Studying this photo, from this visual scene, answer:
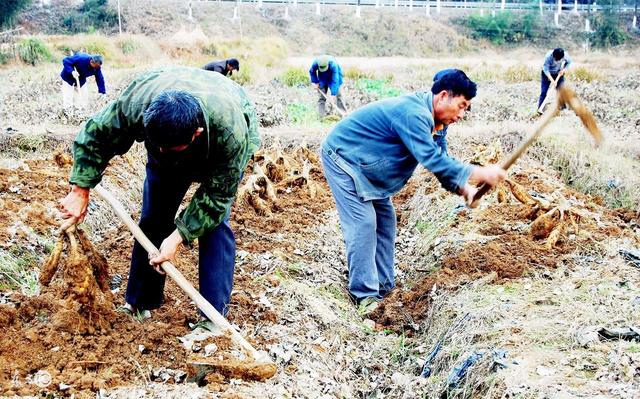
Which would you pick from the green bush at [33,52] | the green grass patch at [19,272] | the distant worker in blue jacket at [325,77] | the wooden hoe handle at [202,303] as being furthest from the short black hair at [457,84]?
the green bush at [33,52]

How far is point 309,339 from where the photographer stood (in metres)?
3.94

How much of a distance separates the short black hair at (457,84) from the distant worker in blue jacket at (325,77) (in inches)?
300

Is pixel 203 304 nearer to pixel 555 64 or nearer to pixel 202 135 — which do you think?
pixel 202 135

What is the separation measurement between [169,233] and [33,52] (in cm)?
2100

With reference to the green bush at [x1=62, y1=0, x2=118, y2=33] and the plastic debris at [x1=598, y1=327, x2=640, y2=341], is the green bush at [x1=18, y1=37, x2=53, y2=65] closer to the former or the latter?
the green bush at [x1=62, y1=0, x2=118, y2=33]

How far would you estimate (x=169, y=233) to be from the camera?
140 inches

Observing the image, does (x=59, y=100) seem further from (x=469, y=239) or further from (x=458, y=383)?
(x=458, y=383)

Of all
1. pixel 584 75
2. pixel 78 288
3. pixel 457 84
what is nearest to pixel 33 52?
pixel 584 75

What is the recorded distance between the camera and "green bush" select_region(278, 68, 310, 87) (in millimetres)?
17812

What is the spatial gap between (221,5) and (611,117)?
2760cm

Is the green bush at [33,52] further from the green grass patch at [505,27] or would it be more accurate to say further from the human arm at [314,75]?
the green grass patch at [505,27]

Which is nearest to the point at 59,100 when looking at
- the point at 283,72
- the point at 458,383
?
the point at 283,72

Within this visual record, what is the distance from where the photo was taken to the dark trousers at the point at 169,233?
340 centimetres

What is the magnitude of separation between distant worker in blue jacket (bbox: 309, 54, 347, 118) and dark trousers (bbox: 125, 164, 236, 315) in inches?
322
